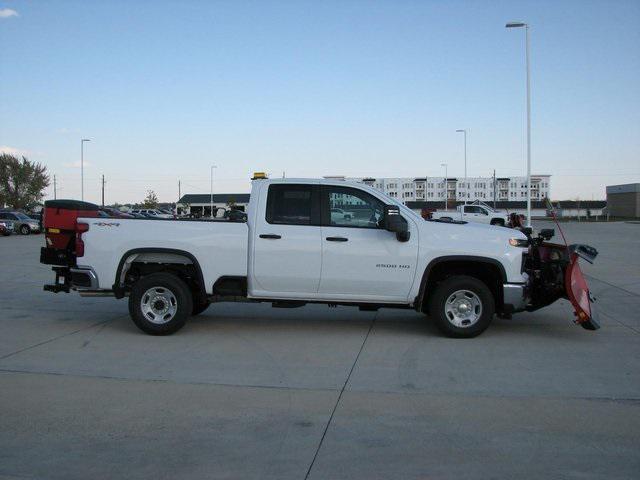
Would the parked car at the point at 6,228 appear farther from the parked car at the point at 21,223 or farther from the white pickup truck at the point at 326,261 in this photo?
the white pickup truck at the point at 326,261

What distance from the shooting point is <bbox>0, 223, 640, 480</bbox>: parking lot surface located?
4129mm

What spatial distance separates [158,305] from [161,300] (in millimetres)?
84

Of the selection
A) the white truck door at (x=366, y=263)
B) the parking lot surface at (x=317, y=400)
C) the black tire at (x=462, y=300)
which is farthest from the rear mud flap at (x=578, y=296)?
the white truck door at (x=366, y=263)

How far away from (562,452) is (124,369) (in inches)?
172

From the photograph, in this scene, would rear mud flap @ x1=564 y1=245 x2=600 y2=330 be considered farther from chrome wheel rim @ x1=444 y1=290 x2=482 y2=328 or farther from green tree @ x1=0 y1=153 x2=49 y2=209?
green tree @ x1=0 y1=153 x2=49 y2=209

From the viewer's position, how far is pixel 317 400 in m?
5.43

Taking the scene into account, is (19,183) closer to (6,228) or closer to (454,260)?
(6,228)

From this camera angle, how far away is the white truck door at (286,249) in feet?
25.0

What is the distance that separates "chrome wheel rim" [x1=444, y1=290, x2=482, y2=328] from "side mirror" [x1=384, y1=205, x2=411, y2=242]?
3.32 feet

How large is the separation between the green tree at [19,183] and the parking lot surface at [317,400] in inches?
3494

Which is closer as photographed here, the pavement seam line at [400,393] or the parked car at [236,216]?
the pavement seam line at [400,393]

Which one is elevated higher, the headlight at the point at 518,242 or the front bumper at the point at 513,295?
the headlight at the point at 518,242

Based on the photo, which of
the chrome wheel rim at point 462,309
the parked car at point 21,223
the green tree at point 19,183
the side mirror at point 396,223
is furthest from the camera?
the green tree at point 19,183

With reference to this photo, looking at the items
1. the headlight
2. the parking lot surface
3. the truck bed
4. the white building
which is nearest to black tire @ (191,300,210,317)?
the parking lot surface
